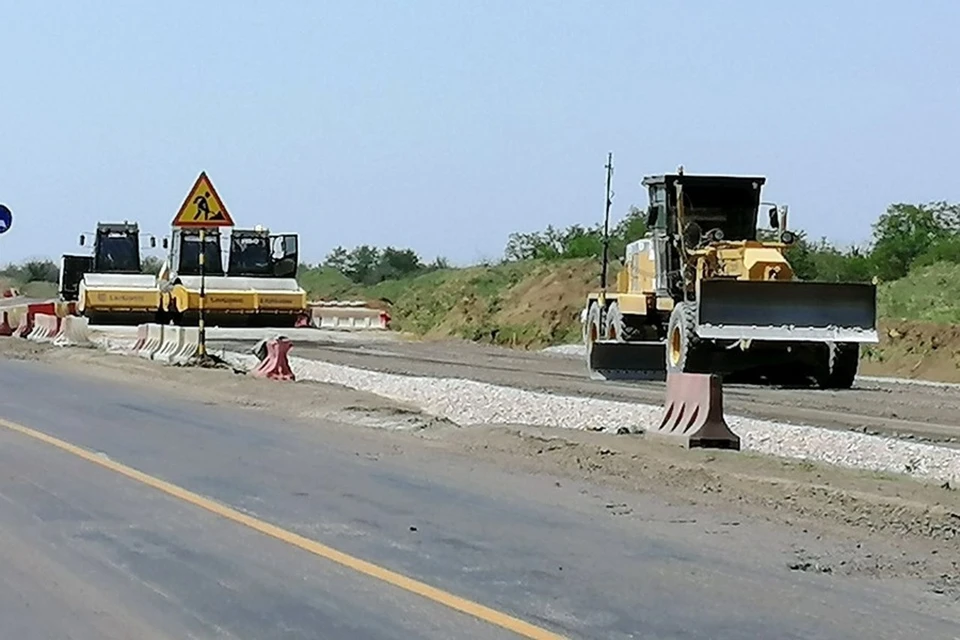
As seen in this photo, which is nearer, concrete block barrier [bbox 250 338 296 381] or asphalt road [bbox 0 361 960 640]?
asphalt road [bbox 0 361 960 640]

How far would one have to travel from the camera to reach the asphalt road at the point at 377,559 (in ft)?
25.7

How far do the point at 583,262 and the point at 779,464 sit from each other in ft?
161

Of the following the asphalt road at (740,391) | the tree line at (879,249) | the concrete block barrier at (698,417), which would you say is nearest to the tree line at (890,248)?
the tree line at (879,249)

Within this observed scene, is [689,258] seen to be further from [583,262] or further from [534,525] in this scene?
[583,262]

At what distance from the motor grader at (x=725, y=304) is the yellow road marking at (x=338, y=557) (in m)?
12.2

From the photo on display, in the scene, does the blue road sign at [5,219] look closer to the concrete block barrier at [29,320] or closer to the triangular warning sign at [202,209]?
the concrete block barrier at [29,320]

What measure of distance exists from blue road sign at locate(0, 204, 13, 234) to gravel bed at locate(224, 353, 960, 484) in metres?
12.4

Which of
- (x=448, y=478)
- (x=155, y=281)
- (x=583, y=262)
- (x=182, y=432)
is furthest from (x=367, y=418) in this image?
(x=583, y=262)

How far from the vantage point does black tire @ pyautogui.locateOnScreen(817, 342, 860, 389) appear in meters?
25.4

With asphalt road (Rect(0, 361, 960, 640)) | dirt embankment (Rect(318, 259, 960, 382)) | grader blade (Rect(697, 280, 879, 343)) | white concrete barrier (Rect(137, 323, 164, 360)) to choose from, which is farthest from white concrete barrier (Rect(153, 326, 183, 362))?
asphalt road (Rect(0, 361, 960, 640))

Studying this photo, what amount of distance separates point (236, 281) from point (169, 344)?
1381 cm

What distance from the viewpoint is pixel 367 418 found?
768 inches

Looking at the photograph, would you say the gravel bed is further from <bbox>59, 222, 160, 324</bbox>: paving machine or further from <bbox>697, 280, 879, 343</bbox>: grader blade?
<bbox>59, 222, 160, 324</bbox>: paving machine

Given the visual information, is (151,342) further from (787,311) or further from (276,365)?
(787,311)
